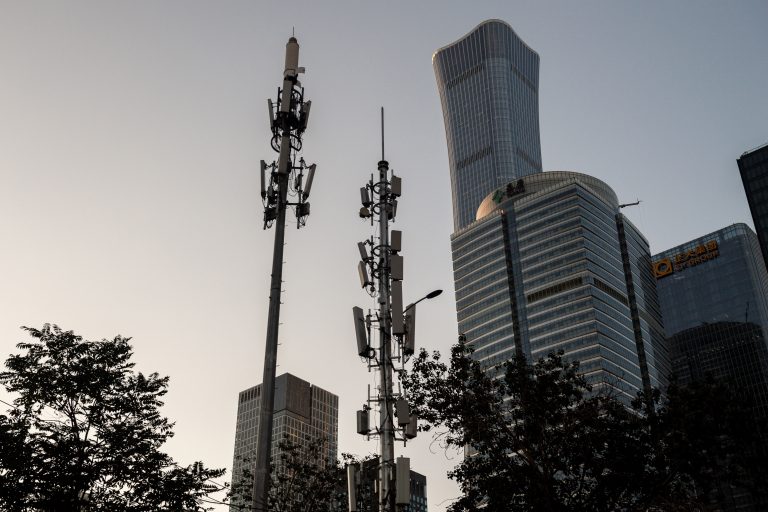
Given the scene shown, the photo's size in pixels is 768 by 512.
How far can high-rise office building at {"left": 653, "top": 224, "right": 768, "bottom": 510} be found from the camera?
6954 inches

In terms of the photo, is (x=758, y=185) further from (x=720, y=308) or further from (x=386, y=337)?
(x=386, y=337)

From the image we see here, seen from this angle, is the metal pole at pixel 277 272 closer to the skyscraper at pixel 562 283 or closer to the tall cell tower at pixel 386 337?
the tall cell tower at pixel 386 337

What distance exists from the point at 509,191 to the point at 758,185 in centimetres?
6690

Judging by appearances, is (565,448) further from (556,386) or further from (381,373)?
(381,373)

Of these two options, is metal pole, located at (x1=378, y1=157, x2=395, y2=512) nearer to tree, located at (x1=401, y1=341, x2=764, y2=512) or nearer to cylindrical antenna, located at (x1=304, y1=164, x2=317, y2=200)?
cylindrical antenna, located at (x1=304, y1=164, x2=317, y2=200)

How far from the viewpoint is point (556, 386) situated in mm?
28406

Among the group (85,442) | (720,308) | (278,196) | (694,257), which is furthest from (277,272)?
(694,257)

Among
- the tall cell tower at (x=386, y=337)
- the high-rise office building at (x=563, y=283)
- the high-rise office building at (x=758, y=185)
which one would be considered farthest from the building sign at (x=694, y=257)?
the tall cell tower at (x=386, y=337)

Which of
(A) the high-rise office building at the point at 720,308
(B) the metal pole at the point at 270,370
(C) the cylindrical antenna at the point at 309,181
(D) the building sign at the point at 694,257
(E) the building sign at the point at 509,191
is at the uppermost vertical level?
(E) the building sign at the point at 509,191

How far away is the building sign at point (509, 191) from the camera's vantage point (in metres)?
193

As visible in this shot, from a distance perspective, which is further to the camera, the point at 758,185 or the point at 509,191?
the point at 509,191

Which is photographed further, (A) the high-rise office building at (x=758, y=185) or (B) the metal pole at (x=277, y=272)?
(A) the high-rise office building at (x=758, y=185)

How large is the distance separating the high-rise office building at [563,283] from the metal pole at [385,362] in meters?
139

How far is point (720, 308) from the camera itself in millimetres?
187125
